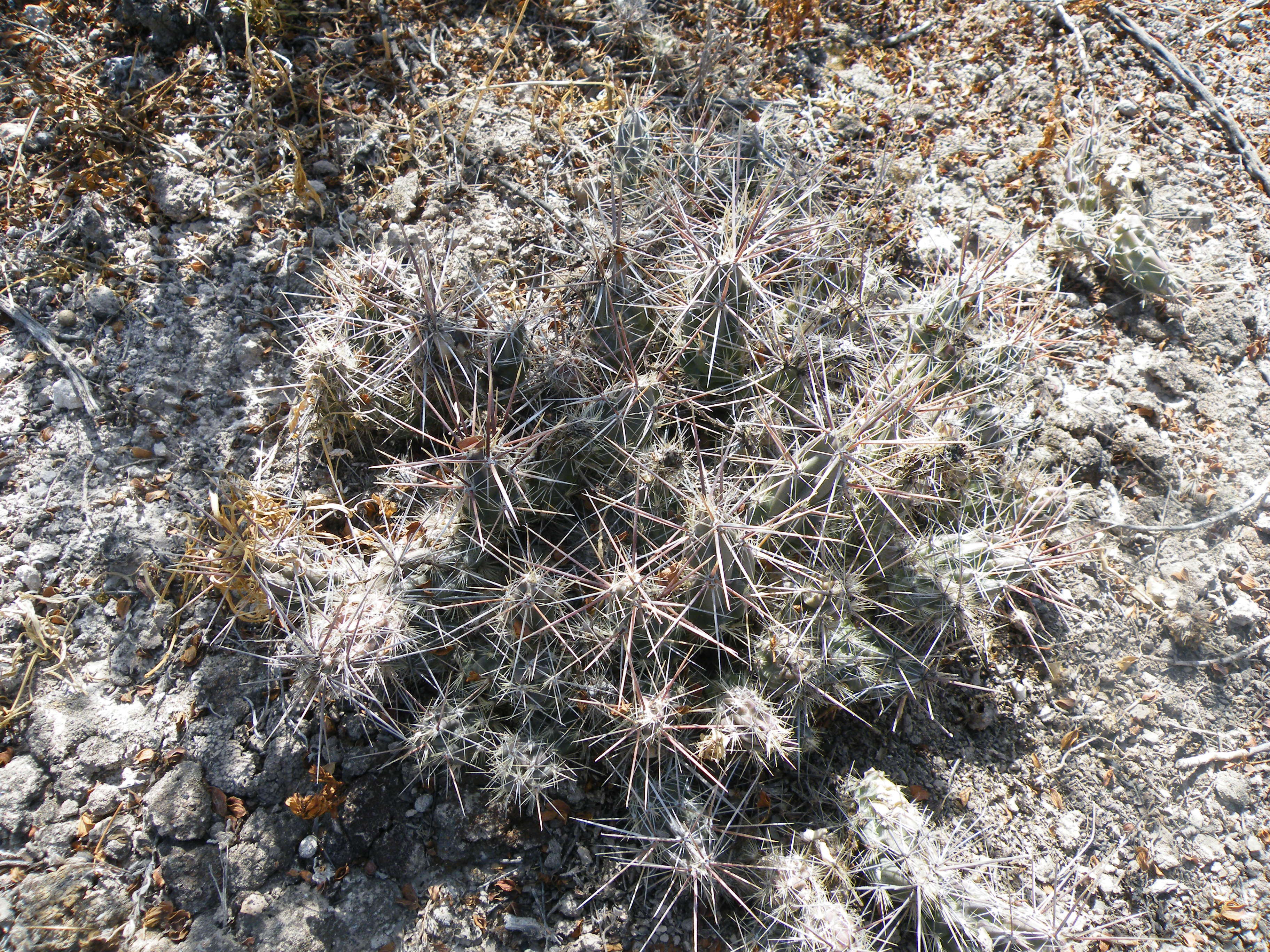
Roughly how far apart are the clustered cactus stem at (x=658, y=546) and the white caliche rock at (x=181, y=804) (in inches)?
16.5

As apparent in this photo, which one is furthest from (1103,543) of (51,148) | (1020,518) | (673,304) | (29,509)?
(51,148)

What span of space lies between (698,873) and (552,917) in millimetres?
543

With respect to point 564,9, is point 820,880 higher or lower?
lower

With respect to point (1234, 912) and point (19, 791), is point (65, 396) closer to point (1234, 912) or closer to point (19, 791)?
point (19, 791)

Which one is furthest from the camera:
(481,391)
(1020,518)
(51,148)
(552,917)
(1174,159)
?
(1174,159)

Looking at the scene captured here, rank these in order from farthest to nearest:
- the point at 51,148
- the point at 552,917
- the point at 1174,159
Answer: the point at 1174,159 < the point at 51,148 < the point at 552,917

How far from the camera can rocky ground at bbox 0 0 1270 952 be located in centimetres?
233

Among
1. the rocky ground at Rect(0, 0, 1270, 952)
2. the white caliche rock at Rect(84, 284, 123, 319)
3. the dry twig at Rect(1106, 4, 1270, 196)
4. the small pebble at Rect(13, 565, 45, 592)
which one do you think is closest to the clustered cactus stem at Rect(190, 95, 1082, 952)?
the rocky ground at Rect(0, 0, 1270, 952)

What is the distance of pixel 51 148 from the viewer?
2969 mm

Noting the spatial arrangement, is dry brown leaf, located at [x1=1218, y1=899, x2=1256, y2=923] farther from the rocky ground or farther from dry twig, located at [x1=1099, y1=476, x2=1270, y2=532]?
dry twig, located at [x1=1099, y1=476, x2=1270, y2=532]

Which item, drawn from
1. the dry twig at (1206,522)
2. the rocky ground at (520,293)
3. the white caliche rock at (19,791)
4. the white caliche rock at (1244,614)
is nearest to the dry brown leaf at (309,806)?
the rocky ground at (520,293)

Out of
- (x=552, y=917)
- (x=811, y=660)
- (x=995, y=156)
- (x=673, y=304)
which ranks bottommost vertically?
(x=552, y=917)

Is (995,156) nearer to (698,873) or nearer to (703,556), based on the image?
(703,556)

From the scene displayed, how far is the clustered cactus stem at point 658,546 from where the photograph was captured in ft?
7.15
